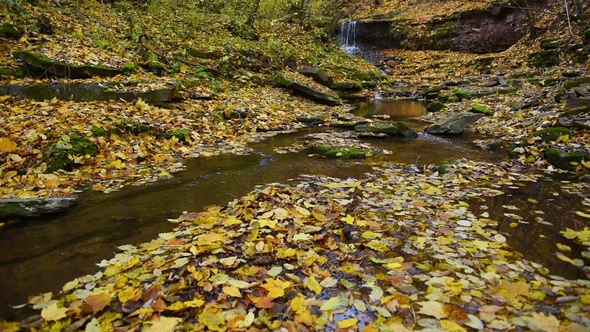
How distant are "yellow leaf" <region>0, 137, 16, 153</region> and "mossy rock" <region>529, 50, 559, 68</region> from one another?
18207 millimetres

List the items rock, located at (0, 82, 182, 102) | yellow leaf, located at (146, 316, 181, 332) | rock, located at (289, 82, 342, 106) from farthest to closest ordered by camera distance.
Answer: rock, located at (289, 82, 342, 106) < rock, located at (0, 82, 182, 102) < yellow leaf, located at (146, 316, 181, 332)

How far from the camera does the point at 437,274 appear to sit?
2.54 meters

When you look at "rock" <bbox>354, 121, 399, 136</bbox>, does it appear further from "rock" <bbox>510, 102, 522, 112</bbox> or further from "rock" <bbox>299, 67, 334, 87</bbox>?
"rock" <bbox>299, 67, 334, 87</bbox>

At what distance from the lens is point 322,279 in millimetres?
2510

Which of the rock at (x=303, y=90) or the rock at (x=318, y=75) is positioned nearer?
the rock at (x=303, y=90)

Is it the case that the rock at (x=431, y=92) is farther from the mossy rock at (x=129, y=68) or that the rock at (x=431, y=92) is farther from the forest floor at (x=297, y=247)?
the mossy rock at (x=129, y=68)

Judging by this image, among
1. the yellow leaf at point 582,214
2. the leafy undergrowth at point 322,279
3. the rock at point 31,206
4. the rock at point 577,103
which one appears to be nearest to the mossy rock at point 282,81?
the rock at point 577,103

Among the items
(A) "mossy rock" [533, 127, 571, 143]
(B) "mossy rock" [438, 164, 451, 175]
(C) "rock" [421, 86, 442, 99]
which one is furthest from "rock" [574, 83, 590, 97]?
(C) "rock" [421, 86, 442, 99]

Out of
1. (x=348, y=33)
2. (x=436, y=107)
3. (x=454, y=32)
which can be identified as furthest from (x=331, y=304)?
(x=348, y=33)

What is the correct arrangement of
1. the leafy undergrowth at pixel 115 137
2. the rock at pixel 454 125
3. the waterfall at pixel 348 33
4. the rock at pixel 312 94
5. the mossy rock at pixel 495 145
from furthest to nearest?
the waterfall at pixel 348 33 < the rock at pixel 312 94 < the rock at pixel 454 125 < the mossy rock at pixel 495 145 < the leafy undergrowth at pixel 115 137

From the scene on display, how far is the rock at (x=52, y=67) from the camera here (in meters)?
7.67

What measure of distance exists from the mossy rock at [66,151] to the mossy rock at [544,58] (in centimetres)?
1733

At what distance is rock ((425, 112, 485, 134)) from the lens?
8.27 meters

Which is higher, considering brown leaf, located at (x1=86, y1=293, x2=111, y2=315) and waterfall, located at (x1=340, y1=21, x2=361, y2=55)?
waterfall, located at (x1=340, y1=21, x2=361, y2=55)
